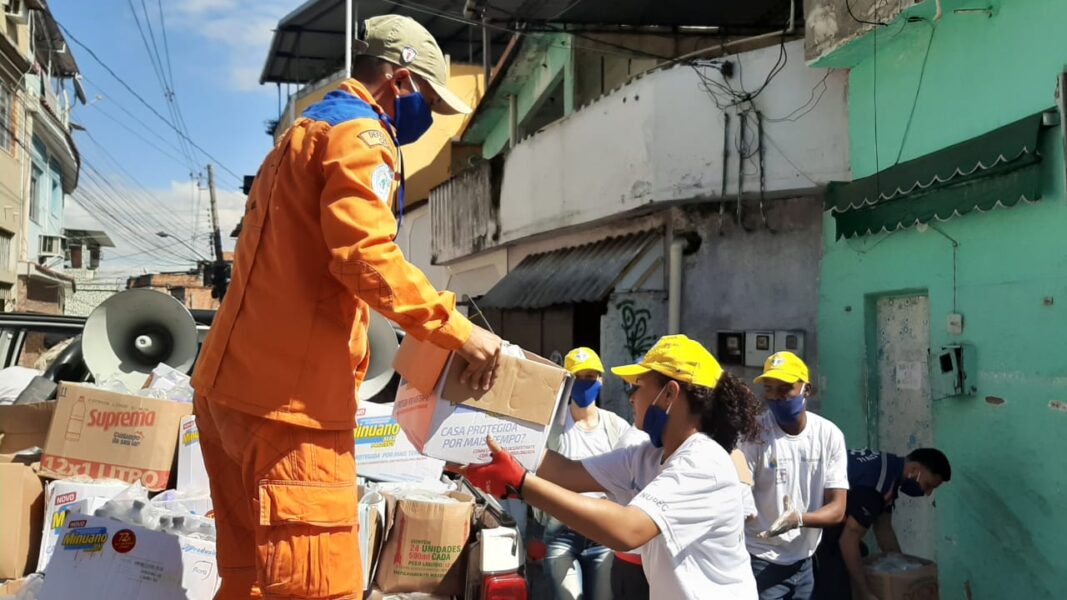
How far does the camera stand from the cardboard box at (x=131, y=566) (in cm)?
296

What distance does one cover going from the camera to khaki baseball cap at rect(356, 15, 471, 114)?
2.54 metres

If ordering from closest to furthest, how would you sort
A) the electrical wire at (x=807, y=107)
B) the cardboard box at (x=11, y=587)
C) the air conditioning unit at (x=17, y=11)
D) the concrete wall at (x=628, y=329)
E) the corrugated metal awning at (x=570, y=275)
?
the cardboard box at (x=11, y=587) < the electrical wire at (x=807, y=107) < the concrete wall at (x=628, y=329) < the corrugated metal awning at (x=570, y=275) < the air conditioning unit at (x=17, y=11)

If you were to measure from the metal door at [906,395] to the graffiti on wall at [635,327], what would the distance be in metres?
2.78

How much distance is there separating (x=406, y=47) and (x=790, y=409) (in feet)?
10.3

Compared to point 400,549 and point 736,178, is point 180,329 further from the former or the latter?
point 736,178

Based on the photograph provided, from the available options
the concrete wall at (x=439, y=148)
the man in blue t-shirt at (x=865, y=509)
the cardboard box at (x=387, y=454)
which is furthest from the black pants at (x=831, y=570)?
the concrete wall at (x=439, y=148)

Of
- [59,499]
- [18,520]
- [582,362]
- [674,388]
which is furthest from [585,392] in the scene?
[18,520]

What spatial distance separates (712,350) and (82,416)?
252 inches

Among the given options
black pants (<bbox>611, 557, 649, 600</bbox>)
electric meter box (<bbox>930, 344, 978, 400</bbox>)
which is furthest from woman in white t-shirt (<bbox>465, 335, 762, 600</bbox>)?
electric meter box (<bbox>930, 344, 978, 400</bbox>)

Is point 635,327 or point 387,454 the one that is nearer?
point 387,454

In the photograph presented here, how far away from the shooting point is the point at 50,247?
24953 millimetres

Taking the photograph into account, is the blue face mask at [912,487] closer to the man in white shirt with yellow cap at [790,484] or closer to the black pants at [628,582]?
the man in white shirt with yellow cap at [790,484]

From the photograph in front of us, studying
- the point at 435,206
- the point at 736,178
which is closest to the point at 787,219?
the point at 736,178

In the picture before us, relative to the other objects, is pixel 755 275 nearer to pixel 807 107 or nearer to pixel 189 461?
pixel 807 107
